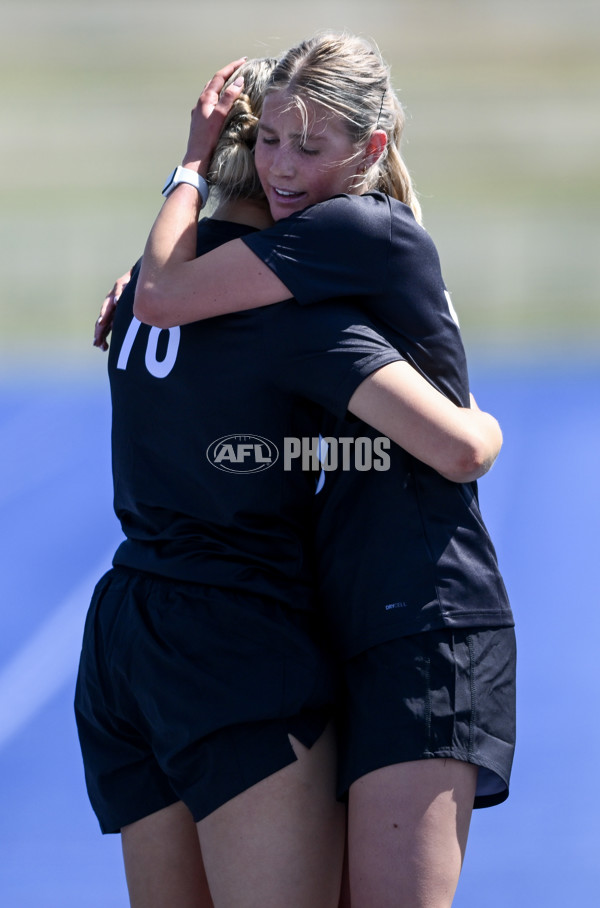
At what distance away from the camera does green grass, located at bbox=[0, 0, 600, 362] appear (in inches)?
340

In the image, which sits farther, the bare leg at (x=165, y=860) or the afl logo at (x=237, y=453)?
the bare leg at (x=165, y=860)

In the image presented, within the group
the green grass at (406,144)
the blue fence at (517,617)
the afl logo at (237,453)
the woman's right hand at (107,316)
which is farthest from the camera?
the green grass at (406,144)

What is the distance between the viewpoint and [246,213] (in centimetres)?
226

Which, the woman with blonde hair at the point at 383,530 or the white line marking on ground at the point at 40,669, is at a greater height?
the woman with blonde hair at the point at 383,530

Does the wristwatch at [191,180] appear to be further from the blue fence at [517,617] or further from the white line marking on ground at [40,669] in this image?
the white line marking on ground at [40,669]

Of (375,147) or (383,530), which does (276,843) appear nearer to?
(383,530)

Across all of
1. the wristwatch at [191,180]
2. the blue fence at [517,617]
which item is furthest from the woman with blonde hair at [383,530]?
the blue fence at [517,617]

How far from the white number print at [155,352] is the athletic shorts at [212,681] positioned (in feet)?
1.18

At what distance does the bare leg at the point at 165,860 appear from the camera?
2.22 meters

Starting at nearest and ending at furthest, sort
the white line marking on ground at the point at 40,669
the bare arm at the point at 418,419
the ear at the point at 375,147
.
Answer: the bare arm at the point at 418,419
the ear at the point at 375,147
the white line marking on ground at the point at 40,669

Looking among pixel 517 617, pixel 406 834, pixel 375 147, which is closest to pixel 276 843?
pixel 406 834

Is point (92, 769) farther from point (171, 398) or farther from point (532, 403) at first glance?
point (532, 403)

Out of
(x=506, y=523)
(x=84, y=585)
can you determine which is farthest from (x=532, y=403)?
(x=84, y=585)

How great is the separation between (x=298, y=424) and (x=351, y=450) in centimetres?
10
